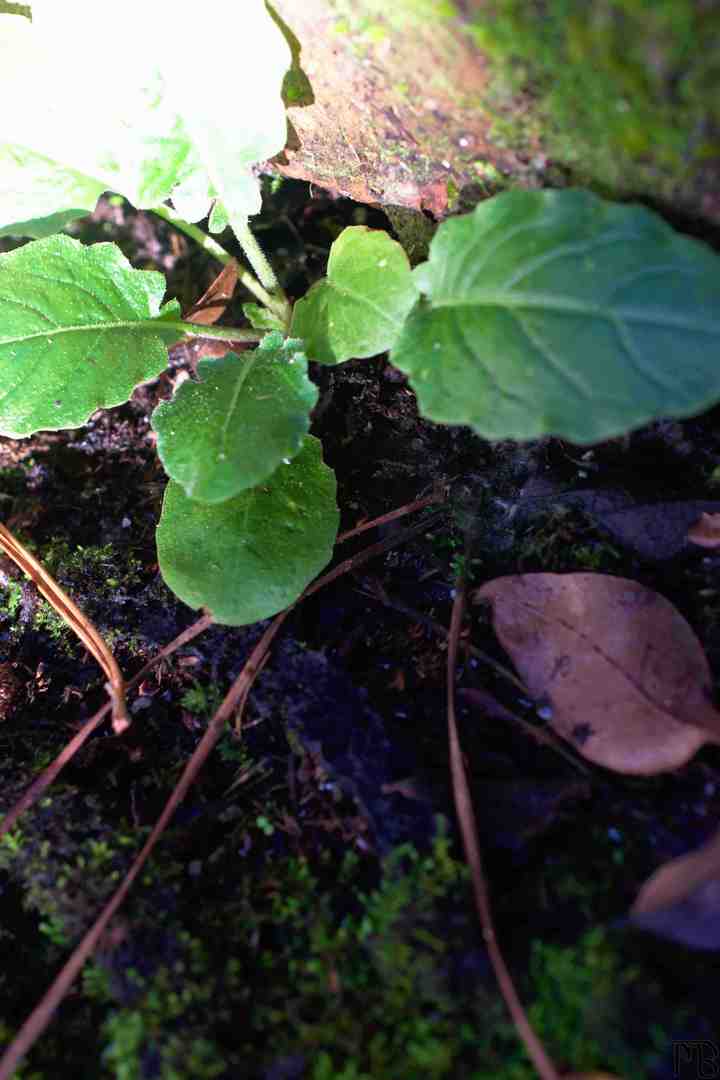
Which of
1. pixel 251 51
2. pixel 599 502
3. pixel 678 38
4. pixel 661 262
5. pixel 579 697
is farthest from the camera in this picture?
pixel 599 502

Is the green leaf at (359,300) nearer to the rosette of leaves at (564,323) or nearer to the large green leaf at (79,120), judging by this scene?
the rosette of leaves at (564,323)

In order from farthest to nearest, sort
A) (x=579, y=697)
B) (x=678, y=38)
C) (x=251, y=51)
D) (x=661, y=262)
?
(x=251, y=51), (x=579, y=697), (x=661, y=262), (x=678, y=38)

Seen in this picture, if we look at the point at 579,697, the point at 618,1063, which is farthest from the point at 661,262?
the point at 618,1063

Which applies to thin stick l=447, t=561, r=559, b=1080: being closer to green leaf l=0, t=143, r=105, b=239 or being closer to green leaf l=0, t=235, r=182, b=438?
green leaf l=0, t=235, r=182, b=438

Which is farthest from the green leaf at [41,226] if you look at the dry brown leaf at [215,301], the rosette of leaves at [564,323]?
the rosette of leaves at [564,323]

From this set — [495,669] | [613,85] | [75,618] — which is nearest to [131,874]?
[75,618]

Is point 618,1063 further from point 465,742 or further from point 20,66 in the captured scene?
point 20,66

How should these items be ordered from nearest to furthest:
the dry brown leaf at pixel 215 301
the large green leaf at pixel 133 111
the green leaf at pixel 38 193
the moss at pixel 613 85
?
1. the moss at pixel 613 85
2. the large green leaf at pixel 133 111
3. the green leaf at pixel 38 193
4. the dry brown leaf at pixel 215 301
